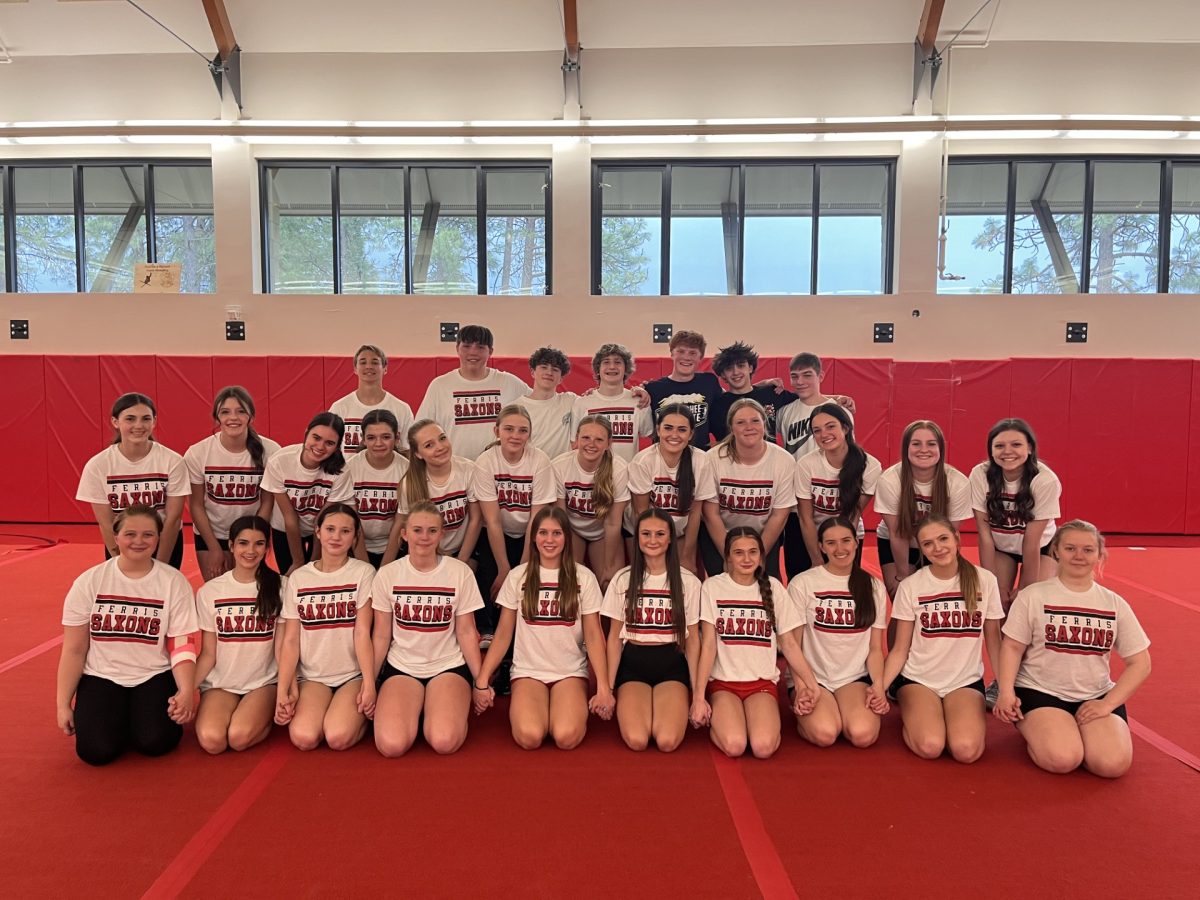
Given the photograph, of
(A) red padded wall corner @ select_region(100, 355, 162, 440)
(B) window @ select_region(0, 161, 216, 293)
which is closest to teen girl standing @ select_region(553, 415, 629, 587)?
(A) red padded wall corner @ select_region(100, 355, 162, 440)

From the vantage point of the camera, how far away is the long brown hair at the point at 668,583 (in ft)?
11.7

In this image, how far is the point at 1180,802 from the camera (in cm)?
295

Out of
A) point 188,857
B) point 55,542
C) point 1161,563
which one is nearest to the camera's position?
point 188,857

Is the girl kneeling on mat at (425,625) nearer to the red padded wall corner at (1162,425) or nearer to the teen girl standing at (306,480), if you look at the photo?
the teen girl standing at (306,480)

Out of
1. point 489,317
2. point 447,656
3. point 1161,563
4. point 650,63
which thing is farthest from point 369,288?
point 1161,563

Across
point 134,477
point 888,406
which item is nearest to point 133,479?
point 134,477

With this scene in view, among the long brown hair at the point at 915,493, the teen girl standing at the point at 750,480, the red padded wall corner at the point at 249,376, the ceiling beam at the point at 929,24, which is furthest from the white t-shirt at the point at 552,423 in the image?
the ceiling beam at the point at 929,24

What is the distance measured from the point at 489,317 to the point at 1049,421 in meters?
6.92

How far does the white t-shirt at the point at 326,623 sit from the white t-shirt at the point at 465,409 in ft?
5.96

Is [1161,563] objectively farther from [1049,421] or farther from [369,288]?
[369,288]

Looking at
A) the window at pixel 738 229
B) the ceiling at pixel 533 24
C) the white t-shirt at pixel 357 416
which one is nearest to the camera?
the white t-shirt at pixel 357 416

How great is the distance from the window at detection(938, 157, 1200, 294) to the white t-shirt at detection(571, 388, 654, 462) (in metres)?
5.85

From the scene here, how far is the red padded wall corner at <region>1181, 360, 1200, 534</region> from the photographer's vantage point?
331 inches

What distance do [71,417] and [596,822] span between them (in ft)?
29.8
